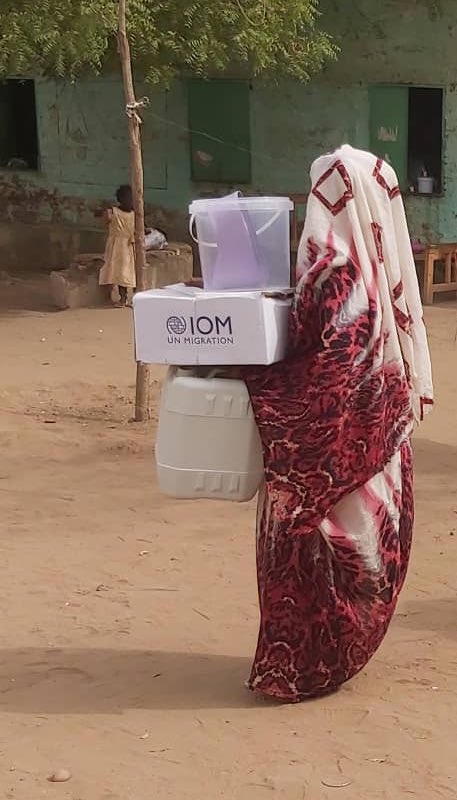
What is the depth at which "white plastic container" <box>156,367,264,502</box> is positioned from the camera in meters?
3.57

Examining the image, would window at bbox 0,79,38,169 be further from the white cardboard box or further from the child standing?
the white cardboard box

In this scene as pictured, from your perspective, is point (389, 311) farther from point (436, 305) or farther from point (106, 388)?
point (436, 305)

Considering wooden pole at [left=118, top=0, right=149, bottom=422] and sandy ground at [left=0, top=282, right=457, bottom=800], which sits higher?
wooden pole at [left=118, top=0, right=149, bottom=422]

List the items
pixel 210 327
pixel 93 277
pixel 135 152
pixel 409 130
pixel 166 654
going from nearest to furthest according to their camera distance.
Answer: pixel 210 327, pixel 166 654, pixel 135 152, pixel 93 277, pixel 409 130

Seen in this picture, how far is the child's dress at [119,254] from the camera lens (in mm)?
12242

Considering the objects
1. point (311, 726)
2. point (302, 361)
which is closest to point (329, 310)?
point (302, 361)

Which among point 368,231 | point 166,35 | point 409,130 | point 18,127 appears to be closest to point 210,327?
point 368,231

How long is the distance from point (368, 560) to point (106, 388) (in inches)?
214

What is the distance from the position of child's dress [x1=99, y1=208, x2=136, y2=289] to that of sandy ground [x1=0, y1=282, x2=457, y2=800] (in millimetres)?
4720

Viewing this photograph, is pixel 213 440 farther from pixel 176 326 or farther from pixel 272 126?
pixel 272 126

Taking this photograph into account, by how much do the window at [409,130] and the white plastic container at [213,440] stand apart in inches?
380

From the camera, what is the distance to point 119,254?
12219mm

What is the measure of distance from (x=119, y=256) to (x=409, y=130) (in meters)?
3.46

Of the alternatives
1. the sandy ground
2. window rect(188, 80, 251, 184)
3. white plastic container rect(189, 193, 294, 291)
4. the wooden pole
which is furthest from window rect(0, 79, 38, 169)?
white plastic container rect(189, 193, 294, 291)
